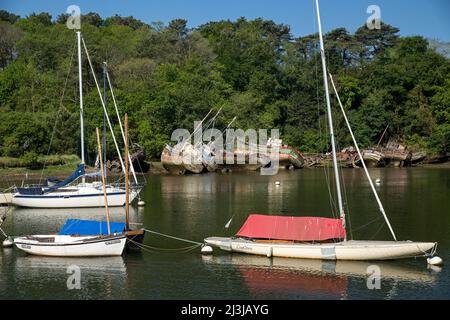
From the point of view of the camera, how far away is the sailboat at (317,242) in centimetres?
3519

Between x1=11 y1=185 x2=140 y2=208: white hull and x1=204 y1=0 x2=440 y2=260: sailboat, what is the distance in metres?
20.2

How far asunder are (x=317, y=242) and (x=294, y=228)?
1649 millimetres

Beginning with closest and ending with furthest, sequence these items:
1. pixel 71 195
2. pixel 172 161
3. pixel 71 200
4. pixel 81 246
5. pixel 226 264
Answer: pixel 226 264 → pixel 81 246 → pixel 71 195 → pixel 71 200 → pixel 172 161

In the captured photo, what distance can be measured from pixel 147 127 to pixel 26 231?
59078mm

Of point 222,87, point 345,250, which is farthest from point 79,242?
point 222,87

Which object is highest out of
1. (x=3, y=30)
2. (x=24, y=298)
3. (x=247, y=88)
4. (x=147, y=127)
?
(x=3, y=30)

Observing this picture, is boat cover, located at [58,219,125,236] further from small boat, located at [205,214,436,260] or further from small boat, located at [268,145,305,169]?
small boat, located at [268,145,305,169]

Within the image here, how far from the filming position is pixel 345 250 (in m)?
35.5

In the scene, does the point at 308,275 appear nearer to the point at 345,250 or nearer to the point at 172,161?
the point at 345,250

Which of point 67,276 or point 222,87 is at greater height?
point 222,87

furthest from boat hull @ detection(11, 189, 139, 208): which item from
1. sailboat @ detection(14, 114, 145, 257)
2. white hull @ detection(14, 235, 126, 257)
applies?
white hull @ detection(14, 235, 126, 257)

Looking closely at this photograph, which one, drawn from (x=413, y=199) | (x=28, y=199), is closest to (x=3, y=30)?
(x=28, y=199)

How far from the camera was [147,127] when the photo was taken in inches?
4131

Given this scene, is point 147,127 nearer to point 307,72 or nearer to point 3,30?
point 307,72
